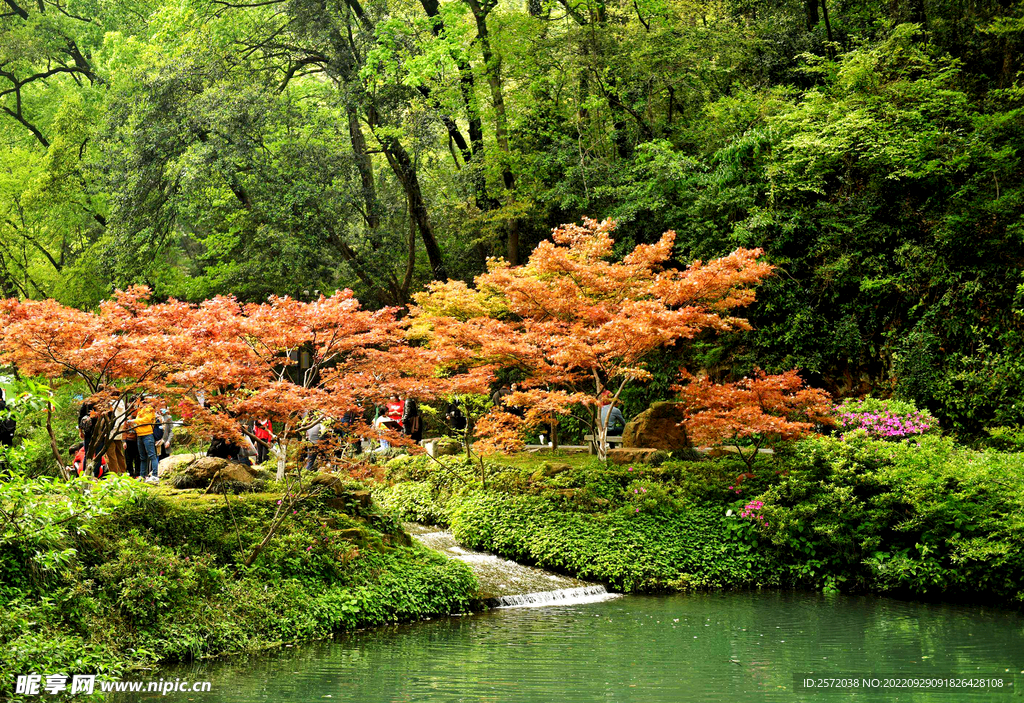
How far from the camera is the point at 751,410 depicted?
1349 cm

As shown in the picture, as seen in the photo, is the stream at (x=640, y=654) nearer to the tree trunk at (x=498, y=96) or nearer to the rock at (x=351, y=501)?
the rock at (x=351, y=501)

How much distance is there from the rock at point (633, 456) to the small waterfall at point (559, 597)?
2.99 metres

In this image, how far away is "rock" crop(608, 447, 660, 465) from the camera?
14.8 meters

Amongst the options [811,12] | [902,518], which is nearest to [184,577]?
[902,518]

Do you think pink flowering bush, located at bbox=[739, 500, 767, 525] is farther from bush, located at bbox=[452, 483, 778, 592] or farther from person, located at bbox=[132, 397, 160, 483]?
person, located at bbox=[132, 397, 160, 483]

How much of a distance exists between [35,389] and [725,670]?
6.25m

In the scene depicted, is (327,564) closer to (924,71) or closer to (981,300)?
(981,300)

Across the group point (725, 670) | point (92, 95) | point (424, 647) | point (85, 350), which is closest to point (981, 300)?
point (725, 670)

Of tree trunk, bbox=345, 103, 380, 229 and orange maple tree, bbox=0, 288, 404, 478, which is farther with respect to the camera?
tree trunk, bbox=345, 103, 380, 229

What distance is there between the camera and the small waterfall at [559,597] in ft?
37.9

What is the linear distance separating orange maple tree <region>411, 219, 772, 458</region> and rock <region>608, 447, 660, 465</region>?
374mm

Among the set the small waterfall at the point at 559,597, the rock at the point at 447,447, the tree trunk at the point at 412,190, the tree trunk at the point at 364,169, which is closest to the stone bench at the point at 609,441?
the rock at the point at 447,447

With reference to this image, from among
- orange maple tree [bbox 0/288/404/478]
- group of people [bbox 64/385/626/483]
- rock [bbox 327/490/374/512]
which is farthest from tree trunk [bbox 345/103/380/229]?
rock [bbox 327/490/374/512]

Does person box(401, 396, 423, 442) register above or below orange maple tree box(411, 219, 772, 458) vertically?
below
